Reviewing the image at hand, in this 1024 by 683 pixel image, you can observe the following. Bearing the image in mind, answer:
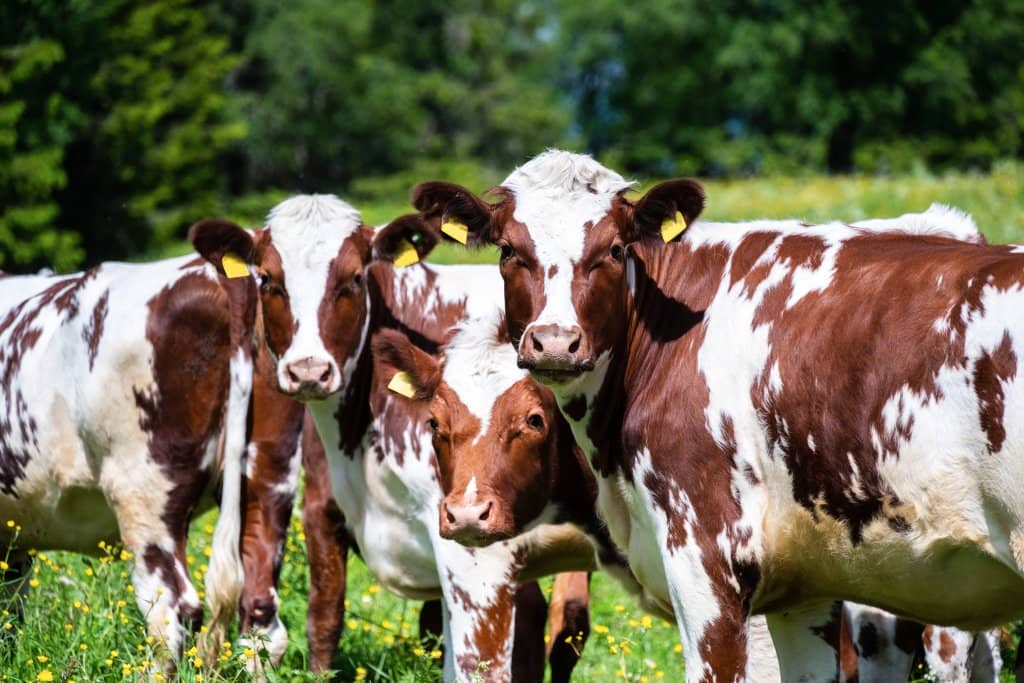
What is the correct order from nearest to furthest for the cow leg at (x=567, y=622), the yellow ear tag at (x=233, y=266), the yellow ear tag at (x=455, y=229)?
1. the yellow ear tag at (x=455, y=229)
2. the yellow ear tag at (x=233, y=266)
3. the cow leg at (x=567, y=622)

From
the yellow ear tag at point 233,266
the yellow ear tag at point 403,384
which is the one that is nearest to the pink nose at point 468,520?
the yellow ear tag at point 403,384

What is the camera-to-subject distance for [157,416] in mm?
6742

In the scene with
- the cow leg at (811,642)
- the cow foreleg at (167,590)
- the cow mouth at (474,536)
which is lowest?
the cow foreleg at (167,590)

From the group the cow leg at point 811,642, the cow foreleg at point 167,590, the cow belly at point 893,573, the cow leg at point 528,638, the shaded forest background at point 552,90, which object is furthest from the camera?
the shaded forest background at point 552,90

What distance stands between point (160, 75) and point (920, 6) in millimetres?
29164

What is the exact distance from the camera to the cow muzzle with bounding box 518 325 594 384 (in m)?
4.82

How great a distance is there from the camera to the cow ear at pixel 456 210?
561 cm

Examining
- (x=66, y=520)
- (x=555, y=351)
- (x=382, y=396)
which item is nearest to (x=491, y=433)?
(x=382, y=396)

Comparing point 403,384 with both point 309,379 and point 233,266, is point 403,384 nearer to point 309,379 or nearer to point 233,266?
point 309,379

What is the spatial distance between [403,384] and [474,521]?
3.52ft

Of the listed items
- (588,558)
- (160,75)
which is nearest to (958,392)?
(588,558)

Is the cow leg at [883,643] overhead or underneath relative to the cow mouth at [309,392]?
underneath

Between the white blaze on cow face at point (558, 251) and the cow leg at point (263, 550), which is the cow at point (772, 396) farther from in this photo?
the cow leg at point (263, 550)

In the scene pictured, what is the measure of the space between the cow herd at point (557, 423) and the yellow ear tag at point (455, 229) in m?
0.02
